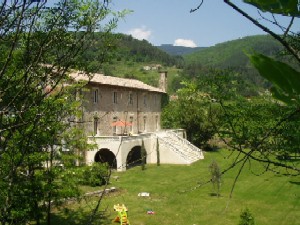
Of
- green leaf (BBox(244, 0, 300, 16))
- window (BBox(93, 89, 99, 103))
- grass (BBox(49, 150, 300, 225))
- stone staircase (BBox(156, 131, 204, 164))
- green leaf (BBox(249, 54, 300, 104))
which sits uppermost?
window (BBox(93, 89, 99, 103))

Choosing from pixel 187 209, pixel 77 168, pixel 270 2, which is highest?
A: pixel 270 2

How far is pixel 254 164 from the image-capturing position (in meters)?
32.9

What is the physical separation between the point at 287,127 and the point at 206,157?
1269 inches

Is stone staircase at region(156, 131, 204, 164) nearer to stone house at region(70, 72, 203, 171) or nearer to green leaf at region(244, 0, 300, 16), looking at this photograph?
stone house at region(70, 72, 203, 171)

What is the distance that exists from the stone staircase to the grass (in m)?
3.97

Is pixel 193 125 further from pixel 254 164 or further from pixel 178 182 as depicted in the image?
pixel 178 182

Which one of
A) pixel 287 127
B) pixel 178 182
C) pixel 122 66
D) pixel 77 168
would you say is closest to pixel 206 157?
pixel 178 182

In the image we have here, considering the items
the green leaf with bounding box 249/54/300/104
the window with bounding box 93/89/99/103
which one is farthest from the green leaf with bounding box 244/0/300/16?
the window with bounding box 93/89/99/103

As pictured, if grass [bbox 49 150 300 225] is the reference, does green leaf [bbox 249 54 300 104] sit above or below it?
above

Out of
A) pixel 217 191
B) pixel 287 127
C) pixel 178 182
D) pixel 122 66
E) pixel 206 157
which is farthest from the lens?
pixel 122 66

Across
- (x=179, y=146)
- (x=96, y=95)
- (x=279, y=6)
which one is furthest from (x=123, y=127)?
(x=279, y=6)

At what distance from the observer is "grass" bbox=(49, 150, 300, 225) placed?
1794 cm

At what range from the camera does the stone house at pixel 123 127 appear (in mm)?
29469

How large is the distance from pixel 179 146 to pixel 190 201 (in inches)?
556
